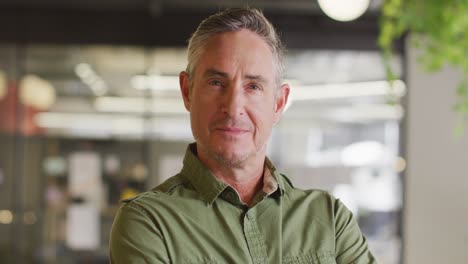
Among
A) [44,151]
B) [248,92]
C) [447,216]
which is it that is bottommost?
[447,216]

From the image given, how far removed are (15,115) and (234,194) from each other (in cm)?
578

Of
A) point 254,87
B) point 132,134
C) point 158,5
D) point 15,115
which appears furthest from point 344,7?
point 15,115

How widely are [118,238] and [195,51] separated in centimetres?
43

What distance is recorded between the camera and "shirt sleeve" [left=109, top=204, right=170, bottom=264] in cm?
144

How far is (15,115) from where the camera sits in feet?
23.0

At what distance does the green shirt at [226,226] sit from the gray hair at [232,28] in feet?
0.68

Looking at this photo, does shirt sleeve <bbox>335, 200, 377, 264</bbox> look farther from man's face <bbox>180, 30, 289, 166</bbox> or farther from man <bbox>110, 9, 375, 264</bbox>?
man's face <bbox>180, 30, 289, 166</bbox>

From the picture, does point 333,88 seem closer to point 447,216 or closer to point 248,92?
point 447,216

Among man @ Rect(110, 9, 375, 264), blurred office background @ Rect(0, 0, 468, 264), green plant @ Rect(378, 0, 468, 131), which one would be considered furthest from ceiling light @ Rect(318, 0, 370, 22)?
green plant @ Rect(378, 0, 468, 131)

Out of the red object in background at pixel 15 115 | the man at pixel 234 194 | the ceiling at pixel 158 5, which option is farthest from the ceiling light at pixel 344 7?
the red object in background at pixel 15 115

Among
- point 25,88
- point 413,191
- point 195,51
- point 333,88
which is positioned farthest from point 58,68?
point 195,51

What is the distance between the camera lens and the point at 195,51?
1.62 m

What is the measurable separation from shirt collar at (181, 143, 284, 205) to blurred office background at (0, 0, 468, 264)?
5313mm

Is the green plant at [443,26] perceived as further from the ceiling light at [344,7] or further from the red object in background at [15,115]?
the red object in background at [15,115]
